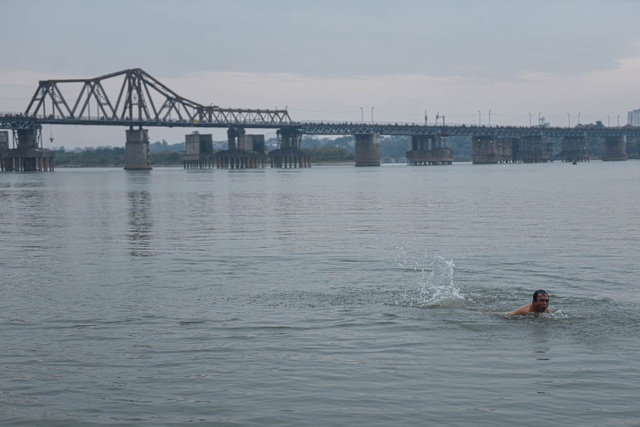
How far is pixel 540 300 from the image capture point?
19625 mm

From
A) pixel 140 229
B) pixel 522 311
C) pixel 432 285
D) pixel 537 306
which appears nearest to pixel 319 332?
pixel 522 311

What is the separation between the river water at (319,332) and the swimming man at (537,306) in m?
0.28

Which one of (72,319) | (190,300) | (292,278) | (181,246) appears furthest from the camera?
(181,246)

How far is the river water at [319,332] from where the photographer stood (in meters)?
14.0

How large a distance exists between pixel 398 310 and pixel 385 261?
967 cm

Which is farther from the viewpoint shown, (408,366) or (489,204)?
(489,204)

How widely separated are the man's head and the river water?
1.07 feet

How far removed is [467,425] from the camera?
42.7ft

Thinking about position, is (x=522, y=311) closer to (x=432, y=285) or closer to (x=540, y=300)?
(x=540, y=300)

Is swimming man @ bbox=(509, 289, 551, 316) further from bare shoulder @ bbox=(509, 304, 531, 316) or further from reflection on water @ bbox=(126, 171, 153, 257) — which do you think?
reflection on water @ bbox=(126, 171, 153, 257)

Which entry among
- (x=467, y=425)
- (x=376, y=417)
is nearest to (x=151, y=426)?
(x=376, y=417)

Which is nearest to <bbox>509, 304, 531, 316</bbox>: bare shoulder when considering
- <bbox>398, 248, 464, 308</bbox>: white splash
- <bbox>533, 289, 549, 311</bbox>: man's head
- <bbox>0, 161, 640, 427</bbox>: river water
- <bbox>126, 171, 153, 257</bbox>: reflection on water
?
<bbox>533, 289, 549, 311</bbox>: man's head

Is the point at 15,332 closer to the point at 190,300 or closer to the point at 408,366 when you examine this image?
the point at 190,300

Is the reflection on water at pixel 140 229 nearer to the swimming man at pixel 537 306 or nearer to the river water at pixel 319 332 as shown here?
the river water at pixel 319 332
